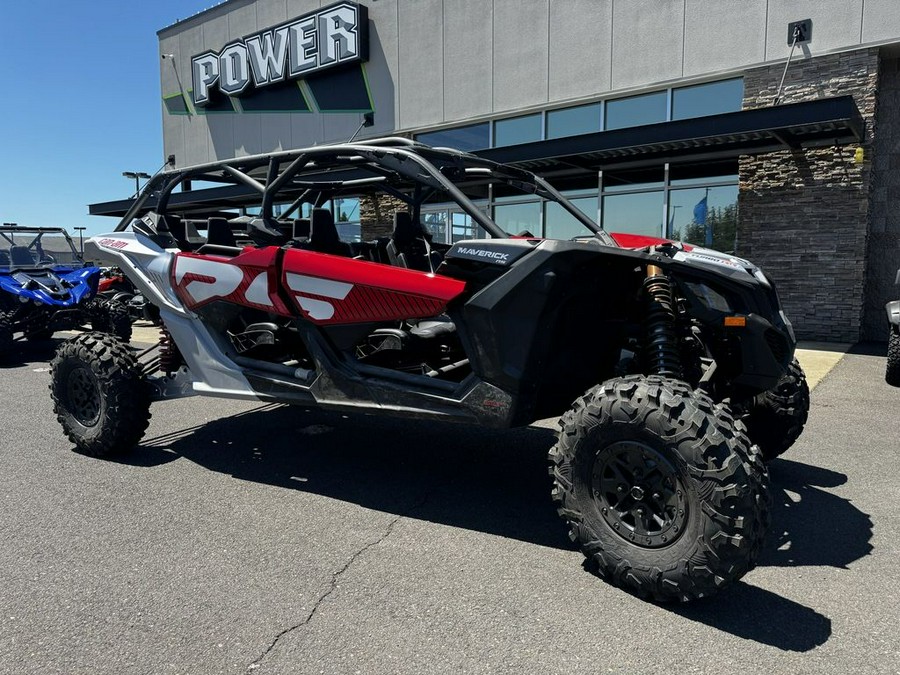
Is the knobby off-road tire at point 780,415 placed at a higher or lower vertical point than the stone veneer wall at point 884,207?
lower

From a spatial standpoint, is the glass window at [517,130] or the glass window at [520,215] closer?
the glass window at [520,215]

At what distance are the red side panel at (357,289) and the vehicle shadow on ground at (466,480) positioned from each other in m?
1.10

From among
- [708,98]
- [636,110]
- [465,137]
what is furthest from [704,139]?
[465,137]

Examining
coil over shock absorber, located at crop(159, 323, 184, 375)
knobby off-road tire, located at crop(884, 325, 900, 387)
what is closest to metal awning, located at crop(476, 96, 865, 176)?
knobby off-road tire, located at crop(884, 325, 900, 387)

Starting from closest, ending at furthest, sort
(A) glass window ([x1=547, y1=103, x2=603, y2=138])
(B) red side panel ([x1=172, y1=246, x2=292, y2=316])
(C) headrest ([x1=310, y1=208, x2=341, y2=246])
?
1. (B) red side panel ([x1=172, y1=246, x2=292, y2=316])
2. (C) headrest ([x1=310, y1=208, x2=341, y2=246])
3. (A) glass window ([x1=547, y1=103, x2=603, y2=138])

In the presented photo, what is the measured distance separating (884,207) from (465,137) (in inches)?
323

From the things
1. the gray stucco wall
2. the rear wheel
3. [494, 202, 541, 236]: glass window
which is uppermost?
the gray stucco wall

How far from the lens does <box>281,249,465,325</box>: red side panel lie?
326 cm

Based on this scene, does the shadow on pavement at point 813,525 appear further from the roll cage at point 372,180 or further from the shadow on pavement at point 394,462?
the roll cage at point 372,180

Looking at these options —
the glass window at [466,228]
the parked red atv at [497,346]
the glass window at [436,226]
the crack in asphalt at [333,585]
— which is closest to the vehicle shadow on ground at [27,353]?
the parked red atv at [497,346]

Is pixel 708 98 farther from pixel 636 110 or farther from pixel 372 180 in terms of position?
pixel 372 180

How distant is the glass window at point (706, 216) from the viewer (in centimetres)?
1130

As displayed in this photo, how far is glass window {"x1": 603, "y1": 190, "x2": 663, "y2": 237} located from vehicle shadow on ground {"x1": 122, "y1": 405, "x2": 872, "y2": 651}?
796 centimetres

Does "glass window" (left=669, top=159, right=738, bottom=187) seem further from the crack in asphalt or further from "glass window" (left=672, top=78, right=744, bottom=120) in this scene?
the crack in asphalt
